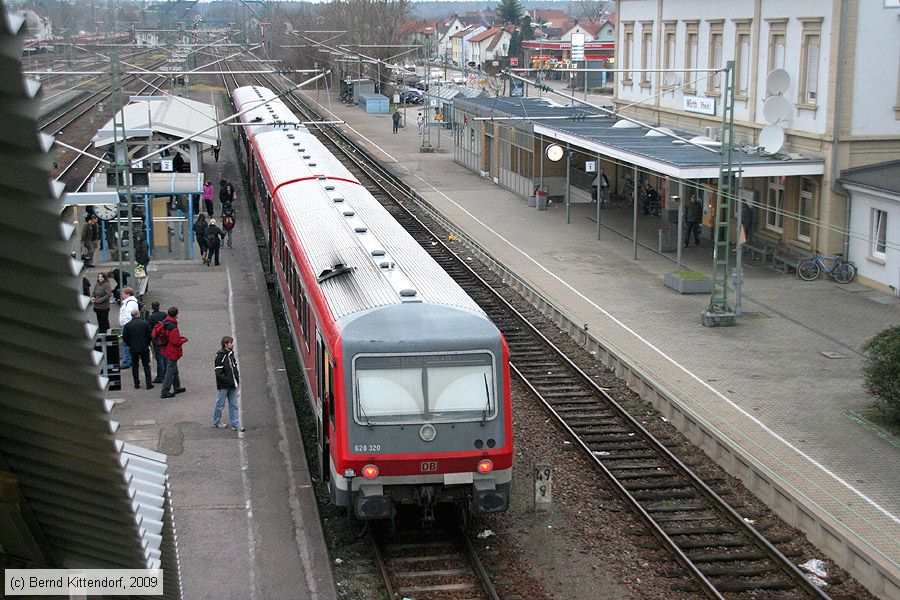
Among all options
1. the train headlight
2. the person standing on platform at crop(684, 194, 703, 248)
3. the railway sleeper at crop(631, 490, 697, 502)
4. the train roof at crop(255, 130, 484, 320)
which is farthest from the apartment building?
the train headlight

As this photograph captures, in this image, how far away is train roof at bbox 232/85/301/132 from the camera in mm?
30297

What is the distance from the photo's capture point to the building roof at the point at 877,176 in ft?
79.5

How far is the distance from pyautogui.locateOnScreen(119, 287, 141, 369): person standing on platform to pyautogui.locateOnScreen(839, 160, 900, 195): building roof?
1596 centimetres

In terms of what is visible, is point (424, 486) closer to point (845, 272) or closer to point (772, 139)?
point (845, 272)

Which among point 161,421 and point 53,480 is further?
point 161,421

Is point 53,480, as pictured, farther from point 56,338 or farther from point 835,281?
point 835,281

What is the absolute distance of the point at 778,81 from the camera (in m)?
25.9

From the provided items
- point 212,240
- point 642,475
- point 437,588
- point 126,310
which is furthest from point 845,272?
point 437,588

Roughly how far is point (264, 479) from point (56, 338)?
1124 cm

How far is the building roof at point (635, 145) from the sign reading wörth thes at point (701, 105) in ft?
3.27

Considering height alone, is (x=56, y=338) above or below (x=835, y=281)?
above

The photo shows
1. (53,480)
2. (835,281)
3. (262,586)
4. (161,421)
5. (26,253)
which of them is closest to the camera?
(26,253)

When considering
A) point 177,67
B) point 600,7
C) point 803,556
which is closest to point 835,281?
point 803,556

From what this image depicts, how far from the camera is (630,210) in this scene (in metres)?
36.9
